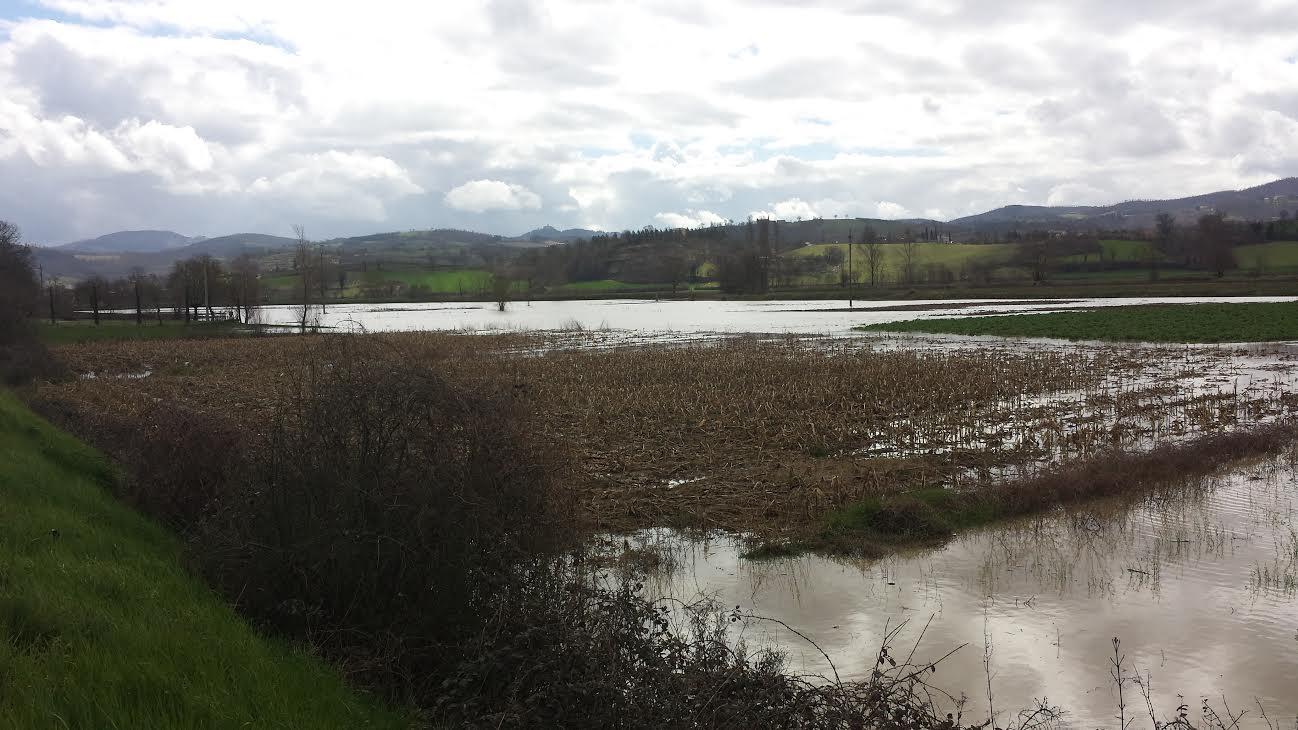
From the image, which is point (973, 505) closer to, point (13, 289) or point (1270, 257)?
point (13, 289)

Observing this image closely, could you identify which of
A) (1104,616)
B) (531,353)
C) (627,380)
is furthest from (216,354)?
(1104,616)

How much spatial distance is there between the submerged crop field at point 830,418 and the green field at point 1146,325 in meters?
7.87

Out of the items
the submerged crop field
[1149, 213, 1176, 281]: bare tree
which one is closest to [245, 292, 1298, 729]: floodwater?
the submerged crop field

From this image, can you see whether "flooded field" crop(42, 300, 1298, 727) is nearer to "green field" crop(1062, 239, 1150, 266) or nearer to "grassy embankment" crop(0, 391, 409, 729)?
"grassy embankment" crop(0, 391, 409, 729)

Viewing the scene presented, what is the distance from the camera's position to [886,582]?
36.8 feet

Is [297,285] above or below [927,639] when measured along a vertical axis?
above

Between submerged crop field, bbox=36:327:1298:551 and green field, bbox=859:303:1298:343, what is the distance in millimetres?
7873

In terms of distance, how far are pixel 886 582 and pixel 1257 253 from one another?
5824 inches

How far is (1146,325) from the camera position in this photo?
5419 cm

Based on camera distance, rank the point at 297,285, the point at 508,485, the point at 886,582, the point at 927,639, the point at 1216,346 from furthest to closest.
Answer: the point at 297,285, the point at 1216,346, the point at 886,582, the point at 927,639, the point at 508,485

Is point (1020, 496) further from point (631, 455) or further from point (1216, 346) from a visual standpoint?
point (1216, 346)

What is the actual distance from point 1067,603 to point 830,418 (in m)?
12.8

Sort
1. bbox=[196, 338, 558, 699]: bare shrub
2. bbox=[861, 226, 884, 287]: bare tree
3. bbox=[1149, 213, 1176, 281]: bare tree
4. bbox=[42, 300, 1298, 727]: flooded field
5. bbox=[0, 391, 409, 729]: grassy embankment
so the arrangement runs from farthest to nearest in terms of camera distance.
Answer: bbox=[861, 226, 884, 287]: bare tree
bbox=[1149, 213, 1176, 281]: bare tree
bbox=[42, 300, 1298, 727]: flooded field
bbox=[196, 338, 558, 699]: bare shrub
bbox=[0, 391, 409, 729]: grassy embankment

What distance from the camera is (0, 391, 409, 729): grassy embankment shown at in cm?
495
